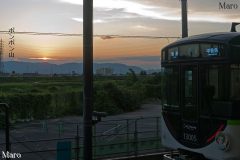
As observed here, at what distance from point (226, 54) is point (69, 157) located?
5070 millimetres

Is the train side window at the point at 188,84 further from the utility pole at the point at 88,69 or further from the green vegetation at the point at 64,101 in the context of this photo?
the green vegetation at the point at 64,101

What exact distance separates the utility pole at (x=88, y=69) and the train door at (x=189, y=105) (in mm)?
2258

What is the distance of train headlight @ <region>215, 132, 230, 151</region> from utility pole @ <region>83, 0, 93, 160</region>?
3.13 meters

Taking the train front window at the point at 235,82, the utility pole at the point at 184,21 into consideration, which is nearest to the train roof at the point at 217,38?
the train front window at the point at 235,82

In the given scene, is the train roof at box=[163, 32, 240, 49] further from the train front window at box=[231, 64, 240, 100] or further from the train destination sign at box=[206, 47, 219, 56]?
the train front window at box=[231, 64, 240, 100]

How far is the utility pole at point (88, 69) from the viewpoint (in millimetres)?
10750

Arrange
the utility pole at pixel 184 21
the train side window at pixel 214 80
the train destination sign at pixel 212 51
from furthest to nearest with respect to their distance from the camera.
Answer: the utility pole at pixel 184 21 < the train destination sign at pixel 212 51 < the train side window at pixel 214 80

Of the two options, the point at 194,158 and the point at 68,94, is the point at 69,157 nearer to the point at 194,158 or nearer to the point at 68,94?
the point at 194,158

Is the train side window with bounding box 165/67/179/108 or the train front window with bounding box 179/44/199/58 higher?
the train front window with bounding box 179/44/199/58

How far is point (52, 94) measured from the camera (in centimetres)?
4934

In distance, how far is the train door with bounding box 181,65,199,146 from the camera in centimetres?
1005

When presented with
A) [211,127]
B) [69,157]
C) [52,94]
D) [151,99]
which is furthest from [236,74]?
[151,99]

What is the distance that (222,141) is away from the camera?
9391 millimetres

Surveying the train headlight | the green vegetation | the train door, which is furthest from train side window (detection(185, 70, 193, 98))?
the green vegetation
